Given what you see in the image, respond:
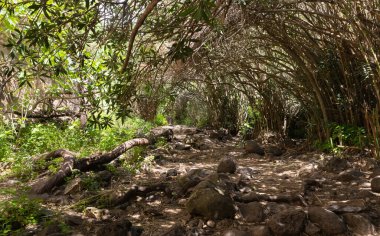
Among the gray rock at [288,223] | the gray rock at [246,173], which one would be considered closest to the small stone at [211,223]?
the gray rock at [288,223]

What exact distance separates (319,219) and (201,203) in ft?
3.20

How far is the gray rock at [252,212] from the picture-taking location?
303 cm

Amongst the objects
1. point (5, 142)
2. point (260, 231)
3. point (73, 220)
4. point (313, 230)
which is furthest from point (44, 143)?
point (313, 230)

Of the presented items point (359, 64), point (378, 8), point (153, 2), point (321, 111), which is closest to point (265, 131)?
point (321, 111)

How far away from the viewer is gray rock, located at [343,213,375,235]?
2658 mm

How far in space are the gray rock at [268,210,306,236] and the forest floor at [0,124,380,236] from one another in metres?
0.01

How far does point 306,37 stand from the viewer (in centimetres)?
572

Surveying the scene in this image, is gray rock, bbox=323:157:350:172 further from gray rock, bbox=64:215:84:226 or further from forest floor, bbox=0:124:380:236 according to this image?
gray rock, bbox=64:215:84:226

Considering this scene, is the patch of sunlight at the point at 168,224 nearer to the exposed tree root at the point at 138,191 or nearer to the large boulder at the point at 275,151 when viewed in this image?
the exposed tree root at the point at 138,191

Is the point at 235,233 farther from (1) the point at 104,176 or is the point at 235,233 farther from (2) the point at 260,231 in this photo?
(1) the point at 104,176

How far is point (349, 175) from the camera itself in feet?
13.4

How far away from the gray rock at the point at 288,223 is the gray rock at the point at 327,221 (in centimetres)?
10

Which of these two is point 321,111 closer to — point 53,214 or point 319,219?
point 319,219

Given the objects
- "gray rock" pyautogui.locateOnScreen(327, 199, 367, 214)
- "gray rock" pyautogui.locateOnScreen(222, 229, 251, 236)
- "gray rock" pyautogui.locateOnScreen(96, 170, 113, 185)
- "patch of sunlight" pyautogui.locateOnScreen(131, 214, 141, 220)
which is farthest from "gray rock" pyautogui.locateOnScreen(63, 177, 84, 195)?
"gray rock" pyautogui.locateOnScreen(327, 199, 367, 214)
